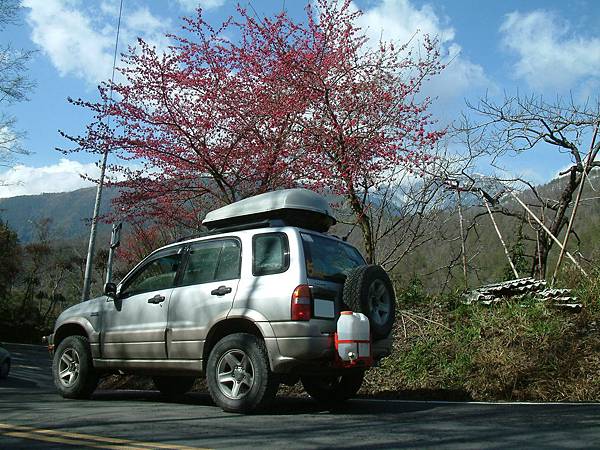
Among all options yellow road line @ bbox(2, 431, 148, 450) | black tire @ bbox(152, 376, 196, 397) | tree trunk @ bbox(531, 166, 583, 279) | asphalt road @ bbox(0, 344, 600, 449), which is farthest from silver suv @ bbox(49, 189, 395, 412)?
tree trunk @ bbox(531, 166, 583, 279)

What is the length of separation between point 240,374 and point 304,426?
1108mm

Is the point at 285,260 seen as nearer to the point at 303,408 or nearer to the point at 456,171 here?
the point at 303,408

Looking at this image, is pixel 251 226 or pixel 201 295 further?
pixel 251 226

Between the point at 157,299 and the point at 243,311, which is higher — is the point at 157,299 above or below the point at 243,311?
above

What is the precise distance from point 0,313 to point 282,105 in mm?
36540

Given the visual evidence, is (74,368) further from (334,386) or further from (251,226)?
(334,386)

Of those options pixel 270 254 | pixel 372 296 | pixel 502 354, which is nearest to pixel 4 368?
pixel 270 254

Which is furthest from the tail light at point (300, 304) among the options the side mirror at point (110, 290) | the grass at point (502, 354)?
the grass at point (502, 354)

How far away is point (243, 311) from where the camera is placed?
19.5 ft

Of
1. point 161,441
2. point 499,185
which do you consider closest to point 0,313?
point 499,185

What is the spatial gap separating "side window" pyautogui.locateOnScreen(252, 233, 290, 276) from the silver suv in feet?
0.04

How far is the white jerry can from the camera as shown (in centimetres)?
563

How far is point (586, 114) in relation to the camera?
11297mm

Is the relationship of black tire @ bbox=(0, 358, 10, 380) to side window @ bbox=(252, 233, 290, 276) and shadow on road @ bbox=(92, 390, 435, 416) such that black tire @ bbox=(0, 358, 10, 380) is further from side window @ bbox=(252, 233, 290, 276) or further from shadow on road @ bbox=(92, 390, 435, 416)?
side window @ bbox=(252, 233, 290, 276)
